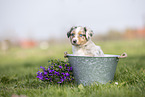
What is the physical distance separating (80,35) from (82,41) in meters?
0.11

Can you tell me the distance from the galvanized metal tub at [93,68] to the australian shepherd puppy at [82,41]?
6.8 inches

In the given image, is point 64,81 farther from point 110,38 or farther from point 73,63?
point 110,38

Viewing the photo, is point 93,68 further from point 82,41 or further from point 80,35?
point 80,35

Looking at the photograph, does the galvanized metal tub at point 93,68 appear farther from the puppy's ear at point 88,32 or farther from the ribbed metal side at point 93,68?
the puppy's ear at point 88,32

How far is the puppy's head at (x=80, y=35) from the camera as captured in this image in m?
2.82

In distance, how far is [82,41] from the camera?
286 cm

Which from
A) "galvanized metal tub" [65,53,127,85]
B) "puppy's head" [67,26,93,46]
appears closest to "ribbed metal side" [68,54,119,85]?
"galvanized metal tub" [65,53,127,85]

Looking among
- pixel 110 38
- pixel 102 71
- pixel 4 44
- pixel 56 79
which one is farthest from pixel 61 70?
pixel 4 44

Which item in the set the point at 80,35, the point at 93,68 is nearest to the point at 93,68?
the point at 93,68

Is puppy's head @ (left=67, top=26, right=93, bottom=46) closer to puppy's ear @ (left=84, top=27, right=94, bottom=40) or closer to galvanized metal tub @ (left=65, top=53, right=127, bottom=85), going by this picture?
puppy's ear @ (left=84, top=27, right=94, bottom=40)

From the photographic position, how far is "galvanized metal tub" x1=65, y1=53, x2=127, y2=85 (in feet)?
9.12

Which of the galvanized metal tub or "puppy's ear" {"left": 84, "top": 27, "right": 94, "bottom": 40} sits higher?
"puppy's ear" {"left": 84, "top": 27, "right": 94, "bottom": 40}

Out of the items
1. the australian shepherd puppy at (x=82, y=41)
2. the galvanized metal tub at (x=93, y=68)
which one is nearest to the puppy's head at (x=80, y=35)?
the australian shepherd puppy at (x=82, y=41)

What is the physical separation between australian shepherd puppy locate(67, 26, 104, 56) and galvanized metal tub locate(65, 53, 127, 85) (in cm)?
17
